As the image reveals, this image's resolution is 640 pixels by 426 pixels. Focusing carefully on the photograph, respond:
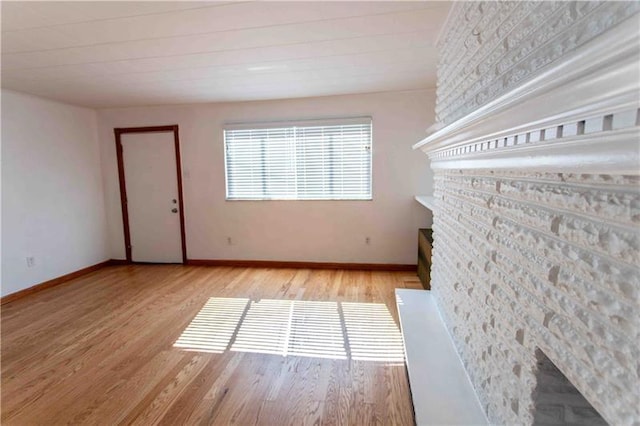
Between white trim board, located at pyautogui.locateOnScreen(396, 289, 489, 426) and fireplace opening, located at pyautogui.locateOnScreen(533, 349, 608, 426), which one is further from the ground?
fireplace opening, located at pyautogui.locateOnScreen(533, 349, 608, 426)

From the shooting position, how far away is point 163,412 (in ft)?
5.83

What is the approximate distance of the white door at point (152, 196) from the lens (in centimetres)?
448

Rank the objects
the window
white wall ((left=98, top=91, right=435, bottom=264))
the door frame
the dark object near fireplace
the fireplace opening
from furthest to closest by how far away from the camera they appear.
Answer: the door frame < the window < white wall ((left=98, top=91, right=435, bottom=264)) < the dark object near fireplace < the fireplace opening

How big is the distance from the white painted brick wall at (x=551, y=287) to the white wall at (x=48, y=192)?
4643 millimetres

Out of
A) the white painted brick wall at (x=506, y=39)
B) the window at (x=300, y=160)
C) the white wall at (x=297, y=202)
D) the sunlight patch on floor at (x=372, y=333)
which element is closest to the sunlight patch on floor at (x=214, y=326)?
the sunlight patch on floor at (x=372, y=333)

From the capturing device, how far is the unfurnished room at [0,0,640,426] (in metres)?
0.66

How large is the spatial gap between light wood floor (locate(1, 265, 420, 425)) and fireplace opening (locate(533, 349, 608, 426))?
98cm

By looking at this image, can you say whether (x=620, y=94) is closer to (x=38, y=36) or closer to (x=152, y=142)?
(x=38, y=36)

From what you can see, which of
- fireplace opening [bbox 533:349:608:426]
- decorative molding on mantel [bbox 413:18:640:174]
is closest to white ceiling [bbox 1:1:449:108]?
decorative molding on mantel [bbox 413:18:640:174]

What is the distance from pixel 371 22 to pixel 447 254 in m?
1.57

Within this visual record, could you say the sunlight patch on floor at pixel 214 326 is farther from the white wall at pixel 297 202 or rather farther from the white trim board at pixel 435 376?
the white trim board at pixel 435 376

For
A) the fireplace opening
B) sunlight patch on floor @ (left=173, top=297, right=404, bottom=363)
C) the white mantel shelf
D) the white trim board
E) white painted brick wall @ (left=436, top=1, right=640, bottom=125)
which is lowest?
sunlight patch on floor @ (left=173, top=297, right=404, bottom=363)

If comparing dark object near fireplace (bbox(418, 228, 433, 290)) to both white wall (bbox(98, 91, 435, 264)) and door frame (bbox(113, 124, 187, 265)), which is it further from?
door frame (bbox(113, 124, 187, 265))

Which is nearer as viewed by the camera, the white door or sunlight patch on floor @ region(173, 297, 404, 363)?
sunlight patch on floor @ region(173, 297, 404, 363)
